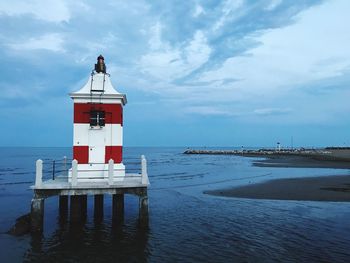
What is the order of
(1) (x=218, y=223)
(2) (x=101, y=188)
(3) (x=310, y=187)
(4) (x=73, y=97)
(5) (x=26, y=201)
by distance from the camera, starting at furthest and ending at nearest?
(3) (x=310, y=187) < (5) (x=26, y=201) < (1) (x=218, y=223) < (4) (x=73, y=97) < (2) (x=101, y=188)

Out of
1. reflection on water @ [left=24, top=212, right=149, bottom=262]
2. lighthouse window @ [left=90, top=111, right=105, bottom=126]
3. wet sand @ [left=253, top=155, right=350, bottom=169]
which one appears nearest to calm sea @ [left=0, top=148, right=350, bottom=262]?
reflection on water @ [left=24, top=212, right=149, bottom=262]

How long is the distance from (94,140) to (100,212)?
3843mm

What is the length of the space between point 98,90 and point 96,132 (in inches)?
68.9

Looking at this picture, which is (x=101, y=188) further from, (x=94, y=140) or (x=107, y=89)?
(x=107, y=89)

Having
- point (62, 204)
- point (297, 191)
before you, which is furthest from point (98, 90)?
point (297, 191)

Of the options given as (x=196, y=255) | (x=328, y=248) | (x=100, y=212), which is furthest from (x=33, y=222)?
(x=328, y=248)

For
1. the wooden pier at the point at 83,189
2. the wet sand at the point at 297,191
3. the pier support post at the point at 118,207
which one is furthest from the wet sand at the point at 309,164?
the wooden pier at the point at 83,189

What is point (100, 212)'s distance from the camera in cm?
1694

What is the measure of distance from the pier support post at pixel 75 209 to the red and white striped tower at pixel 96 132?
114 centimetres

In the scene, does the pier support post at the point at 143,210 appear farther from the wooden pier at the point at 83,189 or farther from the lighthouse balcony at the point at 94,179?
the lighthouse balcony at the point at 94,179

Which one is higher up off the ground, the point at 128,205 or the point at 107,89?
the point at 107,89

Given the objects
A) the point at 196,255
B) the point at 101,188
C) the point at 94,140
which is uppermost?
the point at 94,140

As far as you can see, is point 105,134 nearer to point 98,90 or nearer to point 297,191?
point 98,90

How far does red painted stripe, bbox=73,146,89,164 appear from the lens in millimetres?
14852
